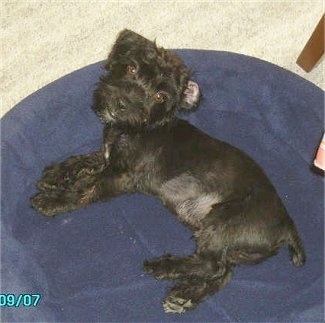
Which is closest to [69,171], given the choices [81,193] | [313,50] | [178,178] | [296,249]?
[81,193]

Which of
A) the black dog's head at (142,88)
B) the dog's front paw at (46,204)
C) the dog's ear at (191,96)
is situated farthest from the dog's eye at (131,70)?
the dog's front paw at (46,204)

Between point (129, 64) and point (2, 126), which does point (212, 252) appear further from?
point (2, 126)

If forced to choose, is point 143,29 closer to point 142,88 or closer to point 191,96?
point 191,96

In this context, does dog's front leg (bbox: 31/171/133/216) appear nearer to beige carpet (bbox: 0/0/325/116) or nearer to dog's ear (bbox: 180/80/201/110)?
dog's ear (bbox: 180/80/201/110)

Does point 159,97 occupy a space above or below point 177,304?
above

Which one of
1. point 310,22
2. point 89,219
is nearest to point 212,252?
point 89,219

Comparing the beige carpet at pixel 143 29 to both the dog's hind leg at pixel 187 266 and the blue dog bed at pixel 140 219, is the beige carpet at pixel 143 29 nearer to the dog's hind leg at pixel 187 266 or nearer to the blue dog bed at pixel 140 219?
the blue dog bed at pixel 140 219

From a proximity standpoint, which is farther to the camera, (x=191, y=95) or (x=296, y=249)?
(x=296, y=249)

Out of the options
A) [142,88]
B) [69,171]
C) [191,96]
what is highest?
[142,88]

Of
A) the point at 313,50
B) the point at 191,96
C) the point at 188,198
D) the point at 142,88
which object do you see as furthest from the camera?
the point at 313,50
